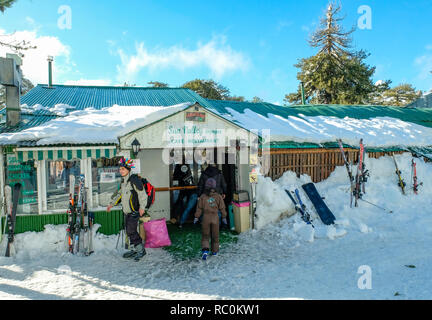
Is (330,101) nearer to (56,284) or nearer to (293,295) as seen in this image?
(293,295)

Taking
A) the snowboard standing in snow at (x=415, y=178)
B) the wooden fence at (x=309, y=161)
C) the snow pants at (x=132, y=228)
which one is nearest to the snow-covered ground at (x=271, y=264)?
the snow pants at (x=132, y=228)

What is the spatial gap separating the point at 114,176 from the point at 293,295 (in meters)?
5.23

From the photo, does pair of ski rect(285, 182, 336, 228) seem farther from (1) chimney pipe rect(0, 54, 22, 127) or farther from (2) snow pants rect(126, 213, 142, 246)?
(1) chimney pipe rect(0, 54, 22, 127)

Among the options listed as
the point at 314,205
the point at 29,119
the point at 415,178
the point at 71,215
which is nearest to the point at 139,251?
the point at 71,215

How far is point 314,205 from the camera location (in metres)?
8.34

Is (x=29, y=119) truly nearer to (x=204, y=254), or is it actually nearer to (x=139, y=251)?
(x=139, y=251)

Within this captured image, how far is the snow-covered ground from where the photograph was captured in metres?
4.32

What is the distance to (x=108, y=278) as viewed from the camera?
16.3 ft

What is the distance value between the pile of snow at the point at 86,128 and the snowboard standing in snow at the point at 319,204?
16.6 ft

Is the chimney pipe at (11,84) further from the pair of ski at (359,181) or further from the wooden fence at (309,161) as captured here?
the pair of ski at (359,181)

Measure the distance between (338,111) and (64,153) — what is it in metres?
13.8

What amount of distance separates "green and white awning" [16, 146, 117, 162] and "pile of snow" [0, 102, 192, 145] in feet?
0.55

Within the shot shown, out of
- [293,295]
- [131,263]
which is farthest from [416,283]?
[131,263]

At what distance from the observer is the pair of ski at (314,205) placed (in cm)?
770
